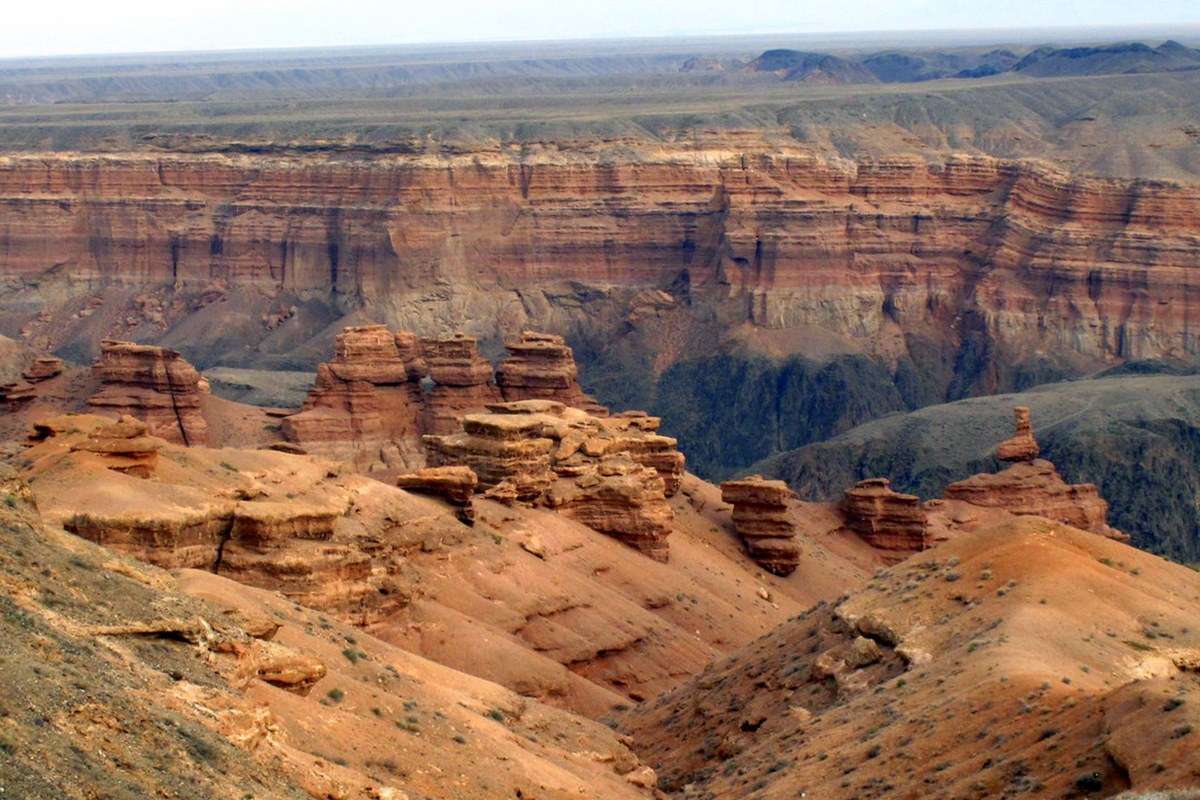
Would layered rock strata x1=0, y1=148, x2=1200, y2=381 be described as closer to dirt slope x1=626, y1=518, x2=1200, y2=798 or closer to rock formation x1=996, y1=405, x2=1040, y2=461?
rock formation x1=996, y1=405, x2=1040, y2=461

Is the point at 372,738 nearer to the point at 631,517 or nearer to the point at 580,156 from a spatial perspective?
the point at 631,517

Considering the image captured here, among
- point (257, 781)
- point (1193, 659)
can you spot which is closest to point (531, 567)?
point (1193, 659)

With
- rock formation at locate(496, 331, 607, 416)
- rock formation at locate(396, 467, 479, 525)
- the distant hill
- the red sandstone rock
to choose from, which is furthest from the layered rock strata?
rock formation at locate(396, 467, 479, 525)

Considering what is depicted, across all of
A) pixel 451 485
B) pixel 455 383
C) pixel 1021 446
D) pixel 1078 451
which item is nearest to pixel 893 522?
pixel 1021 446

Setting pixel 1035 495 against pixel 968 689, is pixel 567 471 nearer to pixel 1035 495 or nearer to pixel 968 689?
pixel 1035 495

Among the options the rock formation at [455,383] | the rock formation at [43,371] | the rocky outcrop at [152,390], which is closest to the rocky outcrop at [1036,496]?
the rock formation at [455,383]
